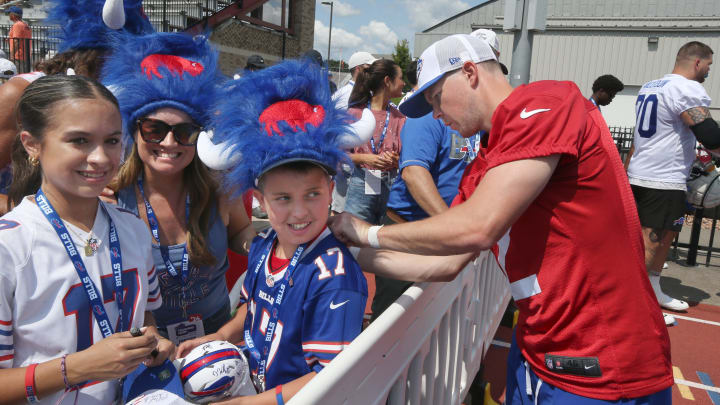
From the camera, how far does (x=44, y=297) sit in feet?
4.79

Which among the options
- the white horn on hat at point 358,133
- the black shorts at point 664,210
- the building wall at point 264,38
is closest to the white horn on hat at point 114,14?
the white horn on hat at point 358,133

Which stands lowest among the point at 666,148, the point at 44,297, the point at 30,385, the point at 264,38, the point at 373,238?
the point at 30,385

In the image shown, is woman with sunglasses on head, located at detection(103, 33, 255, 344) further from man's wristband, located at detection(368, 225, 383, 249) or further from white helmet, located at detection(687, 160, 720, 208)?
white helmet, located at detection(687, 160, 720, 208)

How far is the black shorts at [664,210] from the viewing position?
5.01 m

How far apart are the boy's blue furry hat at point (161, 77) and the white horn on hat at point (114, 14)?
21cm

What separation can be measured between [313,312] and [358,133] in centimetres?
67

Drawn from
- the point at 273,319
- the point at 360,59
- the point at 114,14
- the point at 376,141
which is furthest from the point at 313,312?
the point at 360,59

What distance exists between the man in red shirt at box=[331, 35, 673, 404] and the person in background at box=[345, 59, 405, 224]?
8.69ft

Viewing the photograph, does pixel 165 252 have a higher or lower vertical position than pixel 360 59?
lower

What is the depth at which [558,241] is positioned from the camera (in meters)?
1.76

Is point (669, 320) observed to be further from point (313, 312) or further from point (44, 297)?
point (44, 297)

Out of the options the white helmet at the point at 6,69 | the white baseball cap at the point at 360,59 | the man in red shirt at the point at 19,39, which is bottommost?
the white helmet at the point at 6,69

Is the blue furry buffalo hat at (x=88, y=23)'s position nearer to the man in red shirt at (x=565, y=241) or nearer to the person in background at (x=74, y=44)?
the person in background at (x=74, y=44)

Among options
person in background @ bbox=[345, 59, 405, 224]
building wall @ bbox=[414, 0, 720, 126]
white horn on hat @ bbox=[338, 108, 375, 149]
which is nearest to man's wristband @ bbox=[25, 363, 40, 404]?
white horn on hat @ bbox=[338, 108, 375, 149]
